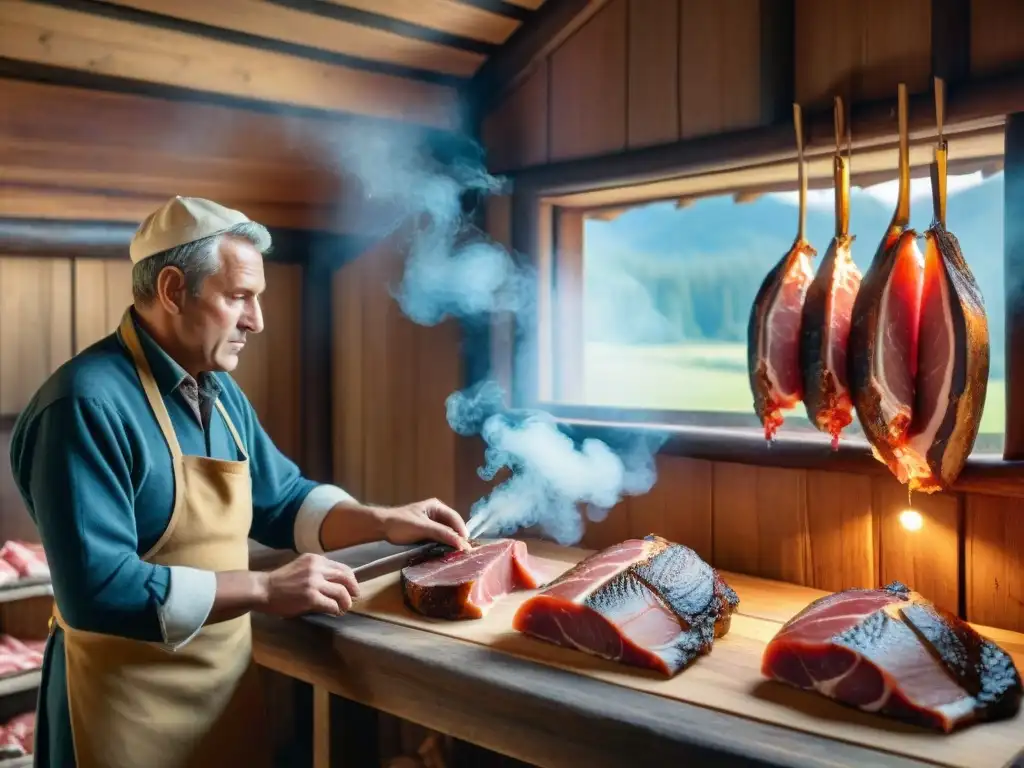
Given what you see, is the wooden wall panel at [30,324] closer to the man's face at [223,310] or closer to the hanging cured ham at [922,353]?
the man's face at [223,310]

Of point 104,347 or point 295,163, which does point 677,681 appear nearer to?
point 104,347

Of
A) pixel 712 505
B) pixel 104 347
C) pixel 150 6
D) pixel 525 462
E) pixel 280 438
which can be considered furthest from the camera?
pixel 280 438

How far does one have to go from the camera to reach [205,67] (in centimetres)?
351

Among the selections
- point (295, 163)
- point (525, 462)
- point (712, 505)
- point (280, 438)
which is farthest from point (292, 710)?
point (295, 163)

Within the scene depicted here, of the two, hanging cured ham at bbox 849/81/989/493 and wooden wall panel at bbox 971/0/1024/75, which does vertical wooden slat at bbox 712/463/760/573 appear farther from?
wooden wall panel at bbox 971/0/1024/75

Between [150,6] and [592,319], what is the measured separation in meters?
2.38

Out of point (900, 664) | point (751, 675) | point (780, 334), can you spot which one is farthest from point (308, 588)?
point (780, 334)

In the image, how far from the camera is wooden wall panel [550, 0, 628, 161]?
3844mm

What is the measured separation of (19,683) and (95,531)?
6.12ft

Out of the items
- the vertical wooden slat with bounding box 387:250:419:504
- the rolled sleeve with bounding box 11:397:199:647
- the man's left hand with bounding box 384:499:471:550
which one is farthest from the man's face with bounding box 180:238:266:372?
the vertical wooden slat with bounding box 387:250:419:504

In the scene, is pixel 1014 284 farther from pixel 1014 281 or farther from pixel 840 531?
pixel 840 531

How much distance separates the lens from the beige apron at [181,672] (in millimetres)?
2508

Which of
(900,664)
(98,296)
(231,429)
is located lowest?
(900,664)

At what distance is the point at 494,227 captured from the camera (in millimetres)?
4289
